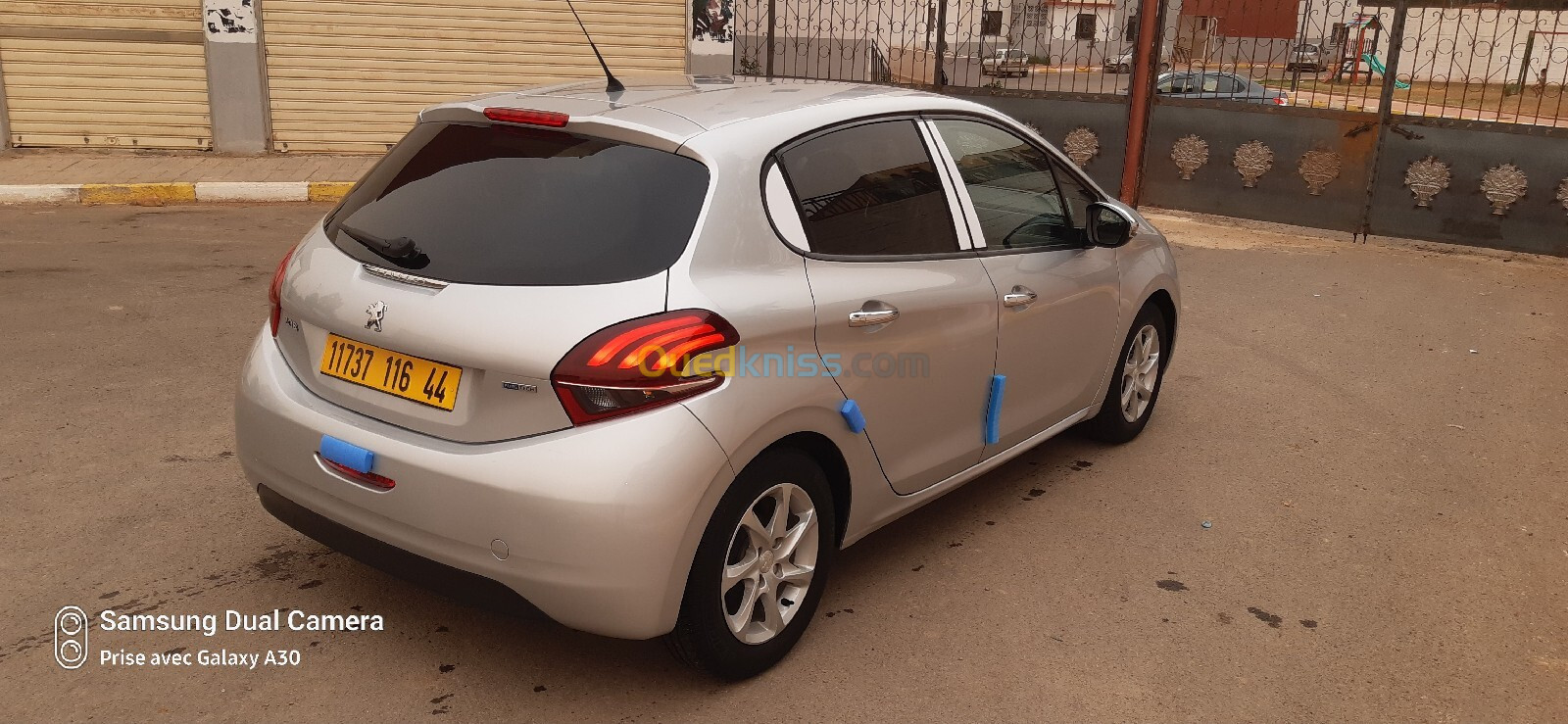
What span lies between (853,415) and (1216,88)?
8.54 m

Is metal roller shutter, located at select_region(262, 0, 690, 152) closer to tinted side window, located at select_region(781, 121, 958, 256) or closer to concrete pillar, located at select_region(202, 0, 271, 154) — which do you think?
concrete pillar, located at select_region(202, 0, 271, 154)

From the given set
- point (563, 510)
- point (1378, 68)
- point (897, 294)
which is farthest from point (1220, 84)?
point (563, 510)

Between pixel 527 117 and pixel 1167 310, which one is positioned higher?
pixel 527 117

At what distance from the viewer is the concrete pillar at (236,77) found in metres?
11.8

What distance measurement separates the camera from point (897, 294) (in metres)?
3.60

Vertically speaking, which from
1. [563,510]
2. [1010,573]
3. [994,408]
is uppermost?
[563,510]

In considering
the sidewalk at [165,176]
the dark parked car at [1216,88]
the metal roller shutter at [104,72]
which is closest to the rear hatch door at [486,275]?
the sidewalk at [165,176]

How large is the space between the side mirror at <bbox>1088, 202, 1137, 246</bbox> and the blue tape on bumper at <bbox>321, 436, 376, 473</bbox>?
2.66 meters

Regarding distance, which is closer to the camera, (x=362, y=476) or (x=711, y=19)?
(x=362, y=476)

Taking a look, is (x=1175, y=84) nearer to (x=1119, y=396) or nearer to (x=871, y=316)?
(x=1119, y=396)

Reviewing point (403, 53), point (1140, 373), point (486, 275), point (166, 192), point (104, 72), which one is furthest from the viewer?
point (403, 53)

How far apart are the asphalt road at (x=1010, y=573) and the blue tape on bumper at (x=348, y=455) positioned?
0.60 m

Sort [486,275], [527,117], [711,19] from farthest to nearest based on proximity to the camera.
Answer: [711,19]
[527,117]
[486,275]

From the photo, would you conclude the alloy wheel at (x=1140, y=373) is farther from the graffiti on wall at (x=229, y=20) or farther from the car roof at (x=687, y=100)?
the graffiti on wall at (x=229, y=20)
